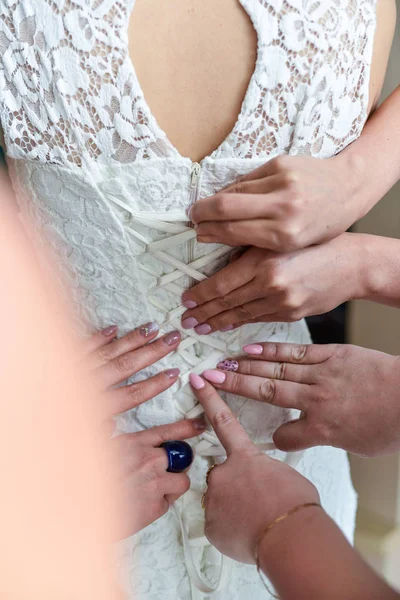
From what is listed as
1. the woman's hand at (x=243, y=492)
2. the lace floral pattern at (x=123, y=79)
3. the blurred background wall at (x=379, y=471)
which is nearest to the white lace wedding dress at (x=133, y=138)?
the lace floral pattern at (x=123, y=79)

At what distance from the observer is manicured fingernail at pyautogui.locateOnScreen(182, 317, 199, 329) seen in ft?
2.38

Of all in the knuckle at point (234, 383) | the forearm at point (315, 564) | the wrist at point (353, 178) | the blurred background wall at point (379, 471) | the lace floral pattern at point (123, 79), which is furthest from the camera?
the blurred background wall at point (379, 471)

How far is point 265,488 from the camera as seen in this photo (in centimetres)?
61

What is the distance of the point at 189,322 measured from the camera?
728mm

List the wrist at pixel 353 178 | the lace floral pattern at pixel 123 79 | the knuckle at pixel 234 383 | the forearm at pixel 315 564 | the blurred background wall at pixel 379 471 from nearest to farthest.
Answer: the forearm at pixel 315 564, the lace floral pattern at pixel 123 79, the wrist at pixel 353 178, the knuckle at pixel 234 383, the blurred background wall at pixel 379 471

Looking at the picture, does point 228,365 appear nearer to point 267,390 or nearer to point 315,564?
point 267,390

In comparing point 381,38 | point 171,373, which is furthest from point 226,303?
point 381,38

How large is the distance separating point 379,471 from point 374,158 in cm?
124

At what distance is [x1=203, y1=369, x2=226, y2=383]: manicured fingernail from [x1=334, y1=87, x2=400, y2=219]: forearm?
10.5 inches

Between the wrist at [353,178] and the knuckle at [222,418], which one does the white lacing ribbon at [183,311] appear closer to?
the knuckle at [222,418]

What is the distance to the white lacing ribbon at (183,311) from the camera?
25.7 inches

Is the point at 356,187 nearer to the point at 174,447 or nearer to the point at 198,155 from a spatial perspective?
the point at 198,155

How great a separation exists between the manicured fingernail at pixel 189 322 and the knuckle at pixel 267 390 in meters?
0.12

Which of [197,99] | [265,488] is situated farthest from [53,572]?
[197,99]
